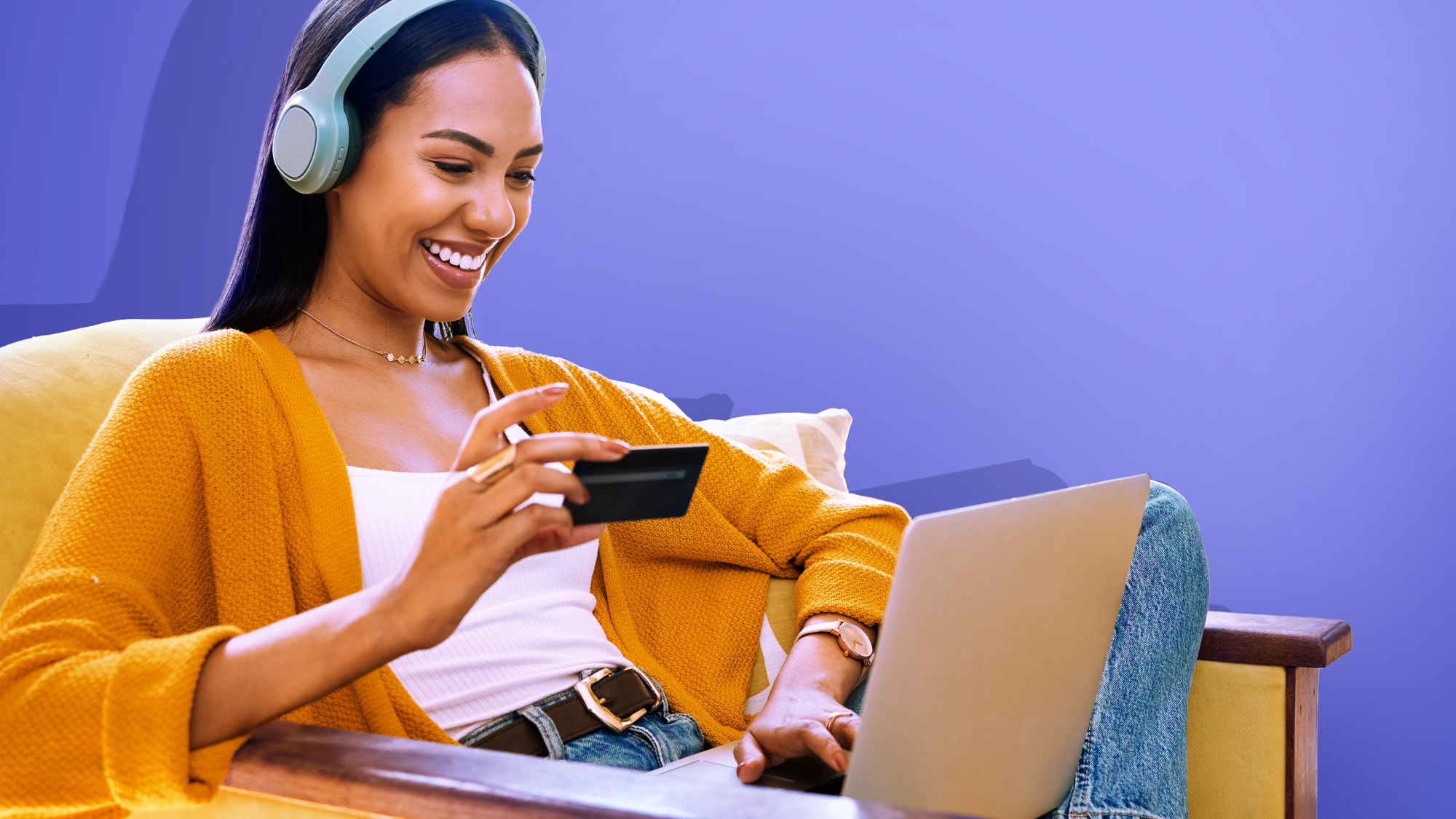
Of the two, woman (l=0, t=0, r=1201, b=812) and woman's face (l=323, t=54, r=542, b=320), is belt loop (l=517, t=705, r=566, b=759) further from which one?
woman's face (l=323, t=54, r=542, b=320)

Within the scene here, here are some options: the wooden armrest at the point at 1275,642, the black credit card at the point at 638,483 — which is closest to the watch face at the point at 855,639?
the wooden armrest at the point at 1275,642

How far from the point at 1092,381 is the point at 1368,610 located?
67cm

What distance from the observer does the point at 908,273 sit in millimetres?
2314

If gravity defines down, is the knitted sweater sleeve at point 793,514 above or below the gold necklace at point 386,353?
below

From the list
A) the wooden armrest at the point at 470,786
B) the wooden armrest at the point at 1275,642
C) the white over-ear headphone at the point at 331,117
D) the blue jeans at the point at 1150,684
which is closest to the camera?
the wooden armrest at the point at 470,786

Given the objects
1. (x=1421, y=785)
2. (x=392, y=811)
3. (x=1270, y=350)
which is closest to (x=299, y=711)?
(x=392, y=811)

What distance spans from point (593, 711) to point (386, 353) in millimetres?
485

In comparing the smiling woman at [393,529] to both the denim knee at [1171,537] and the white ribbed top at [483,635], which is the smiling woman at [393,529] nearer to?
the white ribbed top at [483,635]

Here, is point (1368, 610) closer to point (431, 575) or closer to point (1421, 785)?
point (1421, 785)

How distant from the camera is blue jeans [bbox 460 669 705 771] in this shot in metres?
1.05

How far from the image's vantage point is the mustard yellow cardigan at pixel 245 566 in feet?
2.32

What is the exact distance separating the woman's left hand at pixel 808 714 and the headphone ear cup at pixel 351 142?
71cm

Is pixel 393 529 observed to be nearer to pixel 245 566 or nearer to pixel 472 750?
pixel 245 566

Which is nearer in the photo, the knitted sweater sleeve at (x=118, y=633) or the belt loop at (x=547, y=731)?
the knitted sweater sleeve at (x=118, y=633)
